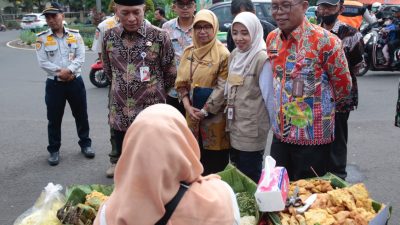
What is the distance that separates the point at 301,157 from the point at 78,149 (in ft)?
11.0

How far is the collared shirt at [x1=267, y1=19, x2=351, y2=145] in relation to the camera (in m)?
2.73

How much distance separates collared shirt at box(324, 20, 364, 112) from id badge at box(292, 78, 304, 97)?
3.14 ft

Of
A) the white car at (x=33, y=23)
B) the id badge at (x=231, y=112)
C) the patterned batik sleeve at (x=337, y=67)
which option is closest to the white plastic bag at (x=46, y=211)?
the id badge at (x=231, y=112)

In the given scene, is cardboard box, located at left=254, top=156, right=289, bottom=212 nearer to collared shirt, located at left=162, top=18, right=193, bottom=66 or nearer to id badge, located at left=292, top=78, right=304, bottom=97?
id badge, located at left=292, top=78, right=304, bottom=97

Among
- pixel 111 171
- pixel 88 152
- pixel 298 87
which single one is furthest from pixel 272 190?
pixel 88 152

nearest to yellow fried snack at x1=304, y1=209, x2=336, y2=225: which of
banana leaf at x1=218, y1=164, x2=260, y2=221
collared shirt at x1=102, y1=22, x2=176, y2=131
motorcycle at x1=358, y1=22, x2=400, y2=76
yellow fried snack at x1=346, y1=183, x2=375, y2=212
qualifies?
yellow fried snack at x1=346, y1=183, x2=375, y2=212

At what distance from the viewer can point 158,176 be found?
4.63 feet

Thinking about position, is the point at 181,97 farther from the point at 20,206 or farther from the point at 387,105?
the point at 387,105

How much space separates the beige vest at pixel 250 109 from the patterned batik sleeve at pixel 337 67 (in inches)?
22.0

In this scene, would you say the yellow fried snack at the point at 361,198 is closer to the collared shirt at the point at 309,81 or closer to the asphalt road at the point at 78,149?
the collared shirt at the point at 309,81

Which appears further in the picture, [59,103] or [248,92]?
[59,103]

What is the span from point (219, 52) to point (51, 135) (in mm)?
2377

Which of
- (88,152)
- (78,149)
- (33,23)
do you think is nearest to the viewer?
(88,152)

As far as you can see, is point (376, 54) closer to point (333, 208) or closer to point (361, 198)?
point (361, 198)
